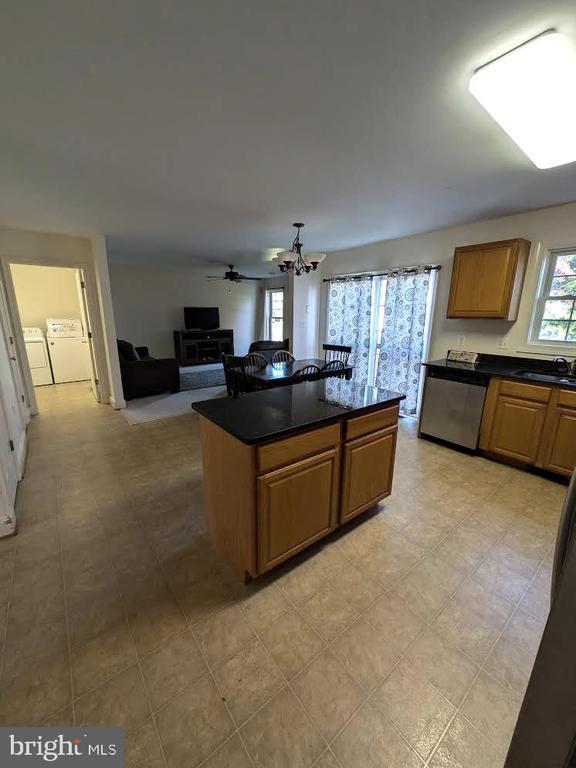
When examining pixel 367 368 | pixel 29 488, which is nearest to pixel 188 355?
pixel 367 368

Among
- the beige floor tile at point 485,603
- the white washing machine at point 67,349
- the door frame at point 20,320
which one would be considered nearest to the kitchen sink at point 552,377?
the beige floor tile at point 485,603

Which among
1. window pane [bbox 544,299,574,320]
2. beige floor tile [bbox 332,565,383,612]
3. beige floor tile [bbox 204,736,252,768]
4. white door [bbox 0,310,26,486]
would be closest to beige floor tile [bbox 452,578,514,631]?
beige floor tile [bbox 332,565,383,612]

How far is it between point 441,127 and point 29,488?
12.7ft

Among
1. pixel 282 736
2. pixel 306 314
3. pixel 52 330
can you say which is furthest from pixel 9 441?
pixel 306 314

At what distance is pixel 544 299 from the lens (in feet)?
10.2

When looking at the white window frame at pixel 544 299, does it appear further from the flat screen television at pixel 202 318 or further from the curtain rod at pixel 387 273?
the flat screen television at pixel 202 318

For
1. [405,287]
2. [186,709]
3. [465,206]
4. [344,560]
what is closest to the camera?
[186,709]

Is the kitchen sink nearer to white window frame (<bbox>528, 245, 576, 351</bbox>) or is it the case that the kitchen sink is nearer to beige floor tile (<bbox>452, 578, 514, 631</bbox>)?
white window frame (<bbox>528, 245, 576, 351</bbox>)

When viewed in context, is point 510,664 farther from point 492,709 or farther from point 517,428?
point 517,428

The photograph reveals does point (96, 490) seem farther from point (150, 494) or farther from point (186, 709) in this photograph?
point (186, 709)

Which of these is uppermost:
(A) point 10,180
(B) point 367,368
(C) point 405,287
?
(A) point 10,180

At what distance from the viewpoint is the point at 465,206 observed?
2959 mm

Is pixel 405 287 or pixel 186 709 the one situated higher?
pixel 405 287

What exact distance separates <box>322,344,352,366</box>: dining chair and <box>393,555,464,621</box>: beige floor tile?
107 inches
